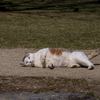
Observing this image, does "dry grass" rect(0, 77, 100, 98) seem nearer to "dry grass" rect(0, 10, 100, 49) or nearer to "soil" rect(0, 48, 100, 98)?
"soil" rect(0, 48, 100, 98)

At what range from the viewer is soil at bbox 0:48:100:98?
Result: 519 cm

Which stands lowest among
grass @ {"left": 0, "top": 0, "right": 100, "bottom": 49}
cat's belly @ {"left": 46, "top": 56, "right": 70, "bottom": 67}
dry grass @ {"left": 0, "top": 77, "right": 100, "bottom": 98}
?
dry grass @ {"left": 0, "top": 77, "right": 100, "bottom": 98}

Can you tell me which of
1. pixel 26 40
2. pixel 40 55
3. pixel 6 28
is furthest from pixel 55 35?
pixel 40 55

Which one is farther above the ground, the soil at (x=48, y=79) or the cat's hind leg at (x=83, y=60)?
the cat's hind leg at (x=83, y=60)

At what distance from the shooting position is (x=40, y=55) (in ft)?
21.9

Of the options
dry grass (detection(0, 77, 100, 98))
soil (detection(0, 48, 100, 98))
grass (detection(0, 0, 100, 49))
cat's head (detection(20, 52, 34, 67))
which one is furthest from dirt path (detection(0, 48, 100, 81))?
grass (detection(0, 0, 100, 49))

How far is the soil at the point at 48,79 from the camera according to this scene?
5188mm

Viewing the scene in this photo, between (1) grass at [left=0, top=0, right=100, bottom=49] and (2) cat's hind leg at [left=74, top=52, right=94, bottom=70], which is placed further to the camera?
(1) grass at [left=0, top=0, right=100, bottom=49]

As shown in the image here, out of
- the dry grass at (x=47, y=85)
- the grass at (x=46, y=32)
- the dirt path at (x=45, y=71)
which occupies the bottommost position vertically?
the dry grass at (x=47, y=85)

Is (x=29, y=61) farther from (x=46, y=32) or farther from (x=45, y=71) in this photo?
(x=46, y=32)

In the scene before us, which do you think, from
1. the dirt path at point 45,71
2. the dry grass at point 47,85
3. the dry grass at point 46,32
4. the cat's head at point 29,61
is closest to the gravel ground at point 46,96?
the dry grass at point 47,85

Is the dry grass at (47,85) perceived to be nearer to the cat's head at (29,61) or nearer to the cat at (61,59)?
the cat at (61,59)

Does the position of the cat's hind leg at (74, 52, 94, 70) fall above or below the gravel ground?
above

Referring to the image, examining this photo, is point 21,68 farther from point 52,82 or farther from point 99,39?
point 99,39
